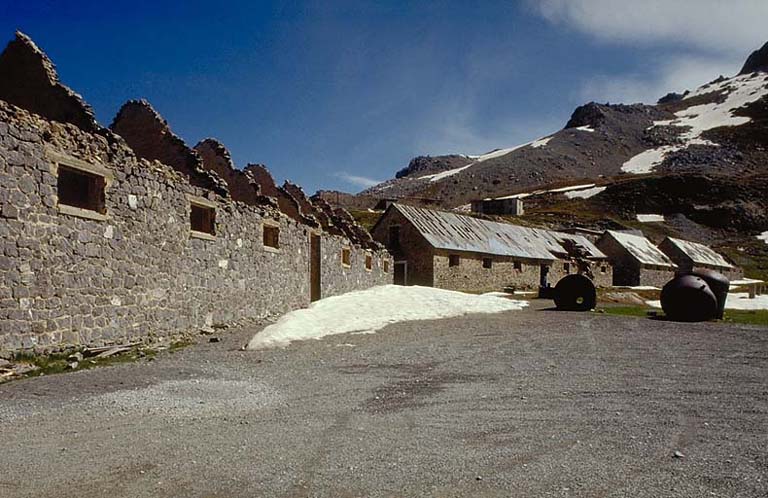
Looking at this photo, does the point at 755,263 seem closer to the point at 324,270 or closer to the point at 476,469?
the point at 324,270

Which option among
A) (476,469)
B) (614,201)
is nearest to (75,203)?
(476,469)

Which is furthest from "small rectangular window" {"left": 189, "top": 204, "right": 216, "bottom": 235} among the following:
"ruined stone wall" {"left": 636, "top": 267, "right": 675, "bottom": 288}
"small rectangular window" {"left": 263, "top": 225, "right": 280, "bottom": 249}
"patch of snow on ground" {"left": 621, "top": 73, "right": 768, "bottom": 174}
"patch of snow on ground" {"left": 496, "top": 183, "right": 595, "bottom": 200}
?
"patch of snow on ground" {"left": 621, "top": 73, "right": 768, "bottom": 174}

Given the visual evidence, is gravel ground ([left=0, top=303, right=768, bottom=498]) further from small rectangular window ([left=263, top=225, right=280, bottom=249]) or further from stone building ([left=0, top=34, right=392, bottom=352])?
small rectangular window ([left=263, top=225, right=280, bottom=249])

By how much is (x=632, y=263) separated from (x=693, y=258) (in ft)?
40.9

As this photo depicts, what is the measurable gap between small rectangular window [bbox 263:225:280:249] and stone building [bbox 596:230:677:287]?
134 ft

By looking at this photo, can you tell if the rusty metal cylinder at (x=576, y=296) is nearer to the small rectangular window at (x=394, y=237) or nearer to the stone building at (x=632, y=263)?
the small rectangular window at (x=394, y=237)

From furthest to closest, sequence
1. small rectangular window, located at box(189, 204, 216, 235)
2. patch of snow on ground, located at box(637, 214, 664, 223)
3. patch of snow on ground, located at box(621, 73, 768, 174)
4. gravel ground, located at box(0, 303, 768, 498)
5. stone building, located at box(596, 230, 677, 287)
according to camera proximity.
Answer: patch of snow on ground, located at box(621, 73, 768, 174), patch of snow on ground, located at box(637, 214, 664, 223), stone building, located at box(596, 230, 677, 287), small rectangular window, located at box(189, 204, 216, 235), gravel ground, located at box(0, 303, 768, 498)

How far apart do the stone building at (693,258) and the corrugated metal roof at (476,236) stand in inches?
711

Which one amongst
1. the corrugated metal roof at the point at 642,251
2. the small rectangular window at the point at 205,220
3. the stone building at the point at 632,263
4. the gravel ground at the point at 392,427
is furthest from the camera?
the corrugated metal roof at the point at 642,251

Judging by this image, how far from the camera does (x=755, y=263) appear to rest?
70312 mm

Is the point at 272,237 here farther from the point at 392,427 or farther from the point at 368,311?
the point at 392,427

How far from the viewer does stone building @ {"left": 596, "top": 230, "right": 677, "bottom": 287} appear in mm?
50375

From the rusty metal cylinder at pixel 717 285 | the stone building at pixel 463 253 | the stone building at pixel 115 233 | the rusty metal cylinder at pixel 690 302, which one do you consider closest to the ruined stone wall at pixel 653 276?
the stone building at pixel 463 253

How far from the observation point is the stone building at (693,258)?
57656mm
